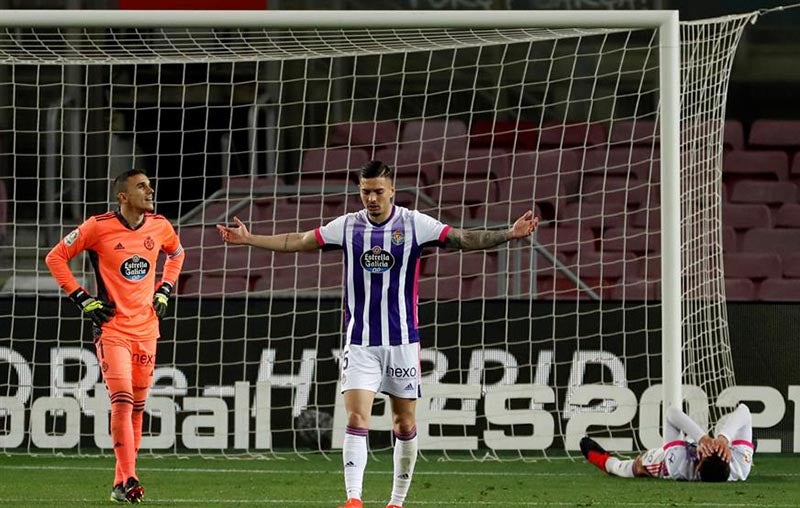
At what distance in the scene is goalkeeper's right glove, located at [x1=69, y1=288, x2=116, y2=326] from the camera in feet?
25.3

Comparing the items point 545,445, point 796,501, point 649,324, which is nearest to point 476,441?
point 545,445

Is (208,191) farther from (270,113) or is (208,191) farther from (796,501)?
(796,501)

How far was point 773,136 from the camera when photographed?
13.0 meters

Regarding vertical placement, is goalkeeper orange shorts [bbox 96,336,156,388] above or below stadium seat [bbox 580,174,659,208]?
below

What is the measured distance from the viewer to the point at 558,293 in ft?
37.6

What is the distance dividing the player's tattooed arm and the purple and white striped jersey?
0.14 feet

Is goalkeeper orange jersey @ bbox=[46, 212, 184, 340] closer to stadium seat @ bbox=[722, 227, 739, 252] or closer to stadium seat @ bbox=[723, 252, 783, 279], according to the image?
stadium seat @ bbox=[723, 252, 783, 279]

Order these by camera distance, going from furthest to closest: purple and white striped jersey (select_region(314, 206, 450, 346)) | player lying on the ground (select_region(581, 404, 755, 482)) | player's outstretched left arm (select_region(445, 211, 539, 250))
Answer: player lying on the ground (select_region(581, 404, 755, 482)) < purple and white striped jersey (select_region(314, 206, 450, 346)) < player's outstretched left arm (select_region(445, 211, 539, 250))

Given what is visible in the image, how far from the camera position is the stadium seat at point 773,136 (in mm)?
13000

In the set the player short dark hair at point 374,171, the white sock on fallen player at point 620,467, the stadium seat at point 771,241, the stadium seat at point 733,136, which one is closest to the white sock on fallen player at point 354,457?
the player short dark hair at point 374,171

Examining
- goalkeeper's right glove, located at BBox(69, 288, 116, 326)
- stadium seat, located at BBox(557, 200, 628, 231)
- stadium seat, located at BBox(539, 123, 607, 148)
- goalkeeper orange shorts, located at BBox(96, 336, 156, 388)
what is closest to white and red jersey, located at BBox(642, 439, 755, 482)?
goalkeeper orange shorts, located at BBox(96, 336, 156, 388)

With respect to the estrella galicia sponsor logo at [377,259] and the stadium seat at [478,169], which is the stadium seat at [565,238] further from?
the estrella galicia sponsor logo at [377,259]

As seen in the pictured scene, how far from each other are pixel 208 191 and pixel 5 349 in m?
2.80

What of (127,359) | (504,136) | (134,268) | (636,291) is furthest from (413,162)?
(127,359)
